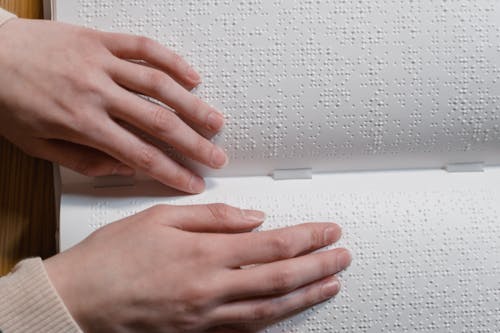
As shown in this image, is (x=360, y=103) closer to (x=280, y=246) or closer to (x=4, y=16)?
(x=280, y=246)

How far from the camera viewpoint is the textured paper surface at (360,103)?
51cm

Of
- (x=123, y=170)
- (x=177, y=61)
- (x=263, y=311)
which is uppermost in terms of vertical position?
(x=177, y=61)

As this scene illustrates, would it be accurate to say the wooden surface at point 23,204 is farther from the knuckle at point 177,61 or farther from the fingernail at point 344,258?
the fingernail at point 344,258

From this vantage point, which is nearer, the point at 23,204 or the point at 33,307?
the point at 33,307

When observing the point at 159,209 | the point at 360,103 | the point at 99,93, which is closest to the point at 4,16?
the point at 99,93

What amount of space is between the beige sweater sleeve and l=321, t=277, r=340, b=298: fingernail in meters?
0.21

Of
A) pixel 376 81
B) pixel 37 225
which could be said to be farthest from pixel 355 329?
pixel 37 225

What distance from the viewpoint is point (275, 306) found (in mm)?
482

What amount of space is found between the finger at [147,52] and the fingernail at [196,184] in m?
0.09

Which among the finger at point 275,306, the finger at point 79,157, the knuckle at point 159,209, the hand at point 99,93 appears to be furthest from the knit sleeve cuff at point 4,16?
the finger at point 275,306

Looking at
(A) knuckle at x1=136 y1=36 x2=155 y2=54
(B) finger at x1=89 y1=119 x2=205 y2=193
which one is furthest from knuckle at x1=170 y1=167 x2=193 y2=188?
(A) knuckle at x1=136 y1=36 x2=155 y2=54

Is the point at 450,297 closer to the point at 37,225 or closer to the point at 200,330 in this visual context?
the point at 200,330

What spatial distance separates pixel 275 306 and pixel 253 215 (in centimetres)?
8

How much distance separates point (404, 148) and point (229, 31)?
0.66 ft
